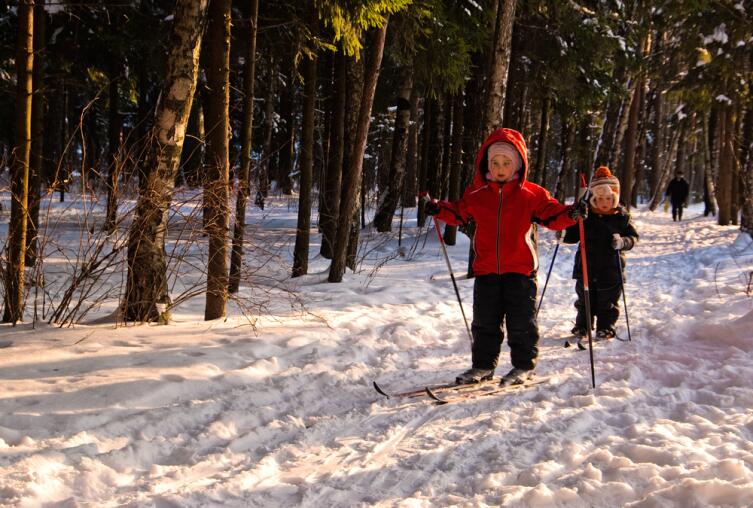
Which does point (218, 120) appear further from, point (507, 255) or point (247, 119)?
point (507, 255)

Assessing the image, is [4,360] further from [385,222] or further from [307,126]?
[385,222]

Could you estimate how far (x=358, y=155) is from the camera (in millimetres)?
8750

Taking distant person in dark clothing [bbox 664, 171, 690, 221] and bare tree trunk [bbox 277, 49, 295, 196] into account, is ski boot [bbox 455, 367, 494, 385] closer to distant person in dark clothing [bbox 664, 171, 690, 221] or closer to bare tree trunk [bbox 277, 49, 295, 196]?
bare tree trunk [bbox 277, 49, 295, 196]

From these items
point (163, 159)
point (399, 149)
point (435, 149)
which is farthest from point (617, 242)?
point (435, 149)

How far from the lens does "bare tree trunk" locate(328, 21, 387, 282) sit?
27.6 ft

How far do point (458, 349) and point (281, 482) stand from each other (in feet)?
11.1

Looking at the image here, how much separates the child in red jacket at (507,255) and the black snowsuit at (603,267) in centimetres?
198

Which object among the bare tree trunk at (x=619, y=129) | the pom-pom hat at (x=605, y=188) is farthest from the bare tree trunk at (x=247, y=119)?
the bare tree trunk at (x=619, y=129)

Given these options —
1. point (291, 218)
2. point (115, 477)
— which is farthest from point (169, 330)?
point (291, 218)

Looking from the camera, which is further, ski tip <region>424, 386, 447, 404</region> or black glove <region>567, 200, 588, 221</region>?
black glove <region>567, 200, 588, 221</region>

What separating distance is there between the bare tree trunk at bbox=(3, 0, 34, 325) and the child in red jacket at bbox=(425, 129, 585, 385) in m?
4.47

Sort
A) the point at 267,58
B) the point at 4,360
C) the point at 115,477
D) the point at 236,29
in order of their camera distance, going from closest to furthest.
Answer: the point at 115,477, the point at 4,360, the point at 236,29, the point at 267,58

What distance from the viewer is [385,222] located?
1619 centimetres

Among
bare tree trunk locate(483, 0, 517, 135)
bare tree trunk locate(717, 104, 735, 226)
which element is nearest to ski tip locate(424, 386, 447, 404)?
bare tree trunk locate(483, 0, 517, 135)
